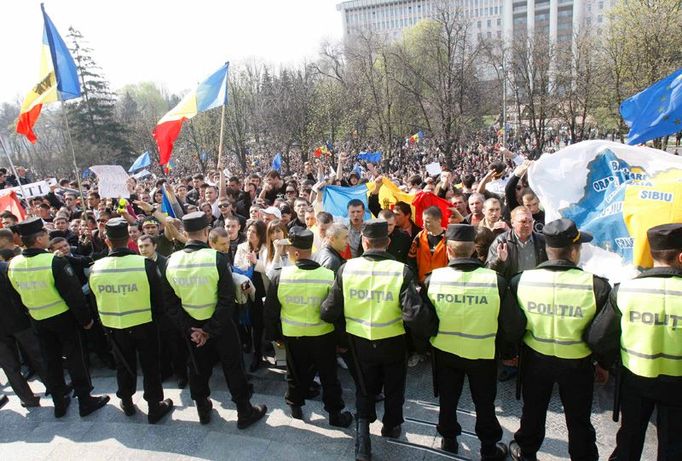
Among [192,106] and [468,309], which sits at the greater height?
[192,106]

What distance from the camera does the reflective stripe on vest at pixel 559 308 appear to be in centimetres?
308

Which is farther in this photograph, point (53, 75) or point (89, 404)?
point (53, 75)

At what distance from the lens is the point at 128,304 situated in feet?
13.9

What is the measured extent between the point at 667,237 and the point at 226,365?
3697 mm

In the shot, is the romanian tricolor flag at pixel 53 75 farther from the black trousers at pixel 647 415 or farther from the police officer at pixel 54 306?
the black trousers at pixel 647 415

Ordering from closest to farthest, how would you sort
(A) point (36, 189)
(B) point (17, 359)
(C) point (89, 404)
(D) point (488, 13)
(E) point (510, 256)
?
(E) point (510, 256) → (C) point (89, 404) → (B) point (17, 359) → (A) point (36, 189) → (D) point (488, 13)

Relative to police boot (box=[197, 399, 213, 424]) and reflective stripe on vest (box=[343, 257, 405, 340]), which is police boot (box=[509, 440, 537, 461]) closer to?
reflective stripe on vest (box=[343, 257, 405, 340])

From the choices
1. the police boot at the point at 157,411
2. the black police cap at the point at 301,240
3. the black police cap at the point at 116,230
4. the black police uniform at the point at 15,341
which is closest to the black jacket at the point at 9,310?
the black police uniform at the point at 15,341

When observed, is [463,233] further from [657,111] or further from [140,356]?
[657,111]

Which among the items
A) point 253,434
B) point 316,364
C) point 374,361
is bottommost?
point 253,434

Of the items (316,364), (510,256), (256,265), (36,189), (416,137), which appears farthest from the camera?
(416,137)

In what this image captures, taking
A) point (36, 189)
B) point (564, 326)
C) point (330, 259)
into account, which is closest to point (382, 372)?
point (330, 259)

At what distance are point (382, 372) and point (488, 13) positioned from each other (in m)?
110

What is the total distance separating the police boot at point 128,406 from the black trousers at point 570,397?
3.83 m
